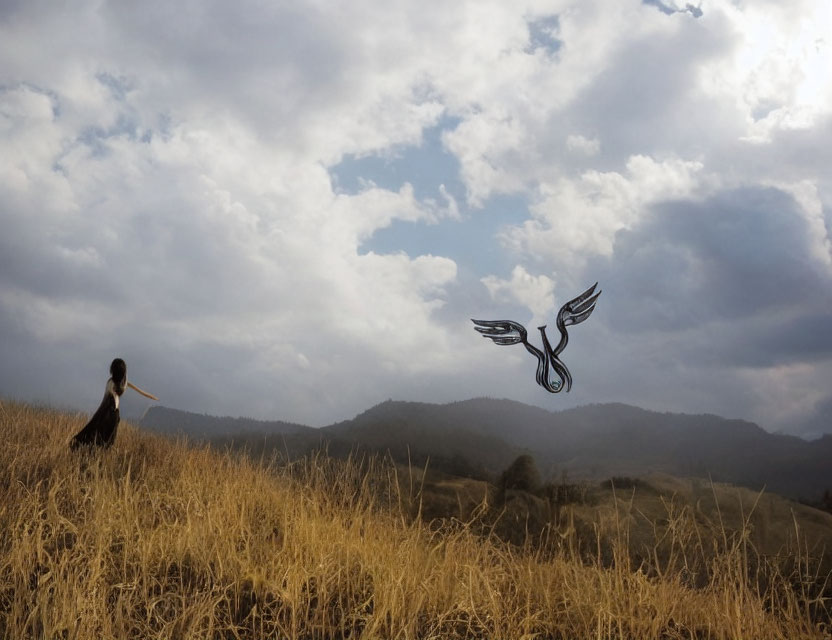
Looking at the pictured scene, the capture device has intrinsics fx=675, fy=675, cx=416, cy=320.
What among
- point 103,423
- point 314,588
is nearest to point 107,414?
point 103,423

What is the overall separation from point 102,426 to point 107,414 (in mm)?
225

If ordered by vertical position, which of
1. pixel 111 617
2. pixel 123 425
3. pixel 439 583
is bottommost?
pixel 111 617

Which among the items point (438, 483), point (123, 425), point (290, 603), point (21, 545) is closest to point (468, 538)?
point (290, 603)

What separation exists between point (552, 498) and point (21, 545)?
10.2 m

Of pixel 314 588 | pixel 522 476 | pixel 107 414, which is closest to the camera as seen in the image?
pixel 314 588

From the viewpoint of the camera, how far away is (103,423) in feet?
35.6

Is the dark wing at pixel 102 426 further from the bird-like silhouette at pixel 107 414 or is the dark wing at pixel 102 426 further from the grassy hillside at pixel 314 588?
the grassy hillside at pixel 314 588

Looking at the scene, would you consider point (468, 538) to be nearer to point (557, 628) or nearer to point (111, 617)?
point (557, 628)

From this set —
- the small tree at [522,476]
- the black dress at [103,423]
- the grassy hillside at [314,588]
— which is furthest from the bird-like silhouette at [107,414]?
the small tree at [522,476]

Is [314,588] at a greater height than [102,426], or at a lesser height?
lesser

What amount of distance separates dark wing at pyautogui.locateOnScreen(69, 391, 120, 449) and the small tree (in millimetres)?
7744

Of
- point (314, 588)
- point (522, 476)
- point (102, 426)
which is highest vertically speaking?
point (102, 426)

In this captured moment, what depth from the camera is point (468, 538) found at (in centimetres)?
754

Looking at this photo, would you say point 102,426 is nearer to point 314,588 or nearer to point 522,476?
point 314,588
